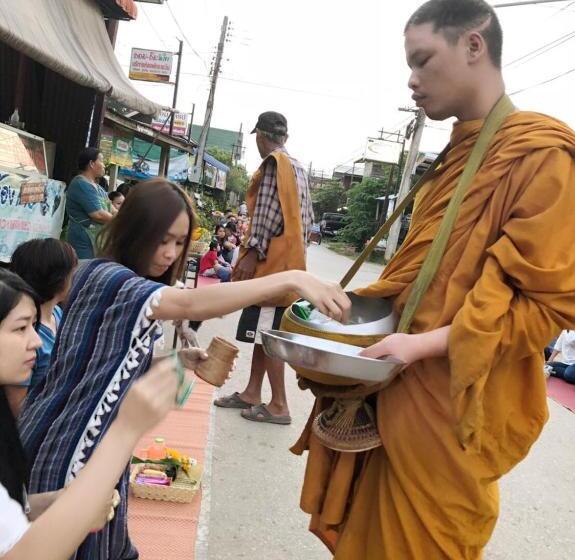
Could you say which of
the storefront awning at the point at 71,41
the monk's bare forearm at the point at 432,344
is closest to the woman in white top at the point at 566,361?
the storefront awning at the point at 71,41

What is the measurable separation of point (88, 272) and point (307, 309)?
0.63 metres

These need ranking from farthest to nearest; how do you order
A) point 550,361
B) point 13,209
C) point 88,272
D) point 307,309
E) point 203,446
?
1. point 550,361
2. point 13,209
3. point 203,446
4. point 307,309
5. point 88,272

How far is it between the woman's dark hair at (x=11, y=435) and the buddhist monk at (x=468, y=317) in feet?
2.75

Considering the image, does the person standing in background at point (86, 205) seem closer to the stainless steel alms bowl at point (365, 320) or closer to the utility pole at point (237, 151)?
the stainless steel alms bowl at point (365, 320)

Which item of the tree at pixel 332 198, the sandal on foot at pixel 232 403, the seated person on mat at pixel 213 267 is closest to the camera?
the sandal on foot at pixel 232 403

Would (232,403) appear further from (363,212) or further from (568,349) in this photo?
(363,212)

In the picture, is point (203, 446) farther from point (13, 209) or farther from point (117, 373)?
point (13, 209)

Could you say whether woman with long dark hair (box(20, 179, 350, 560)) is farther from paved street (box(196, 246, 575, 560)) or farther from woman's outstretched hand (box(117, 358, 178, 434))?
paved street (box(196, 246, 575, 560))

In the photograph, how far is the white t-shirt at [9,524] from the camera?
3.10ft

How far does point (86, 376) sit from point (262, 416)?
2.36 m

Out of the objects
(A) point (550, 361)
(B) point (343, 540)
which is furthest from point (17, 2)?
(A) point (550, 361)

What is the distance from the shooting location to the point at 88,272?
5.23ft

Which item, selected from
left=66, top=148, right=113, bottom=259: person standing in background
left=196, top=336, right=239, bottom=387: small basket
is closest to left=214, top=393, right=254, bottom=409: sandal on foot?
left=66, top=148, right=113, bottom=259: person standing in background

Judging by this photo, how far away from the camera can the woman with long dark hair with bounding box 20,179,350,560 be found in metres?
1.46
